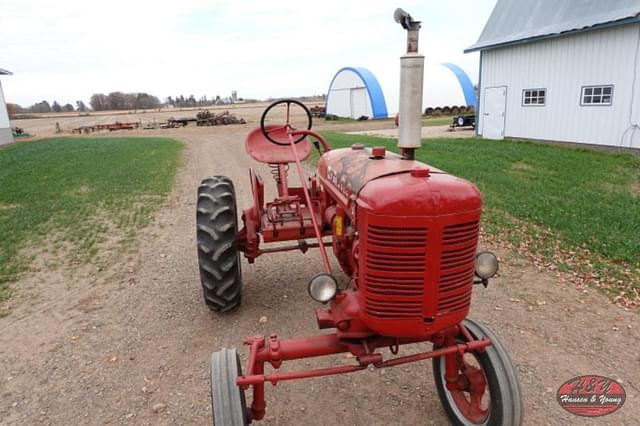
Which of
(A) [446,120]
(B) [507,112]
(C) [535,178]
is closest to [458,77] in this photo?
(A) [446,120]

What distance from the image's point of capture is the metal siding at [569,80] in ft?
38.2

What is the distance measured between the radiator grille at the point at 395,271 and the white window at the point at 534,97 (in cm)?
1402

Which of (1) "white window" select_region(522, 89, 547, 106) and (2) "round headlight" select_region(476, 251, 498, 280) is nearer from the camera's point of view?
(2) "round headlight" select_region(476, 251, 498, 280)

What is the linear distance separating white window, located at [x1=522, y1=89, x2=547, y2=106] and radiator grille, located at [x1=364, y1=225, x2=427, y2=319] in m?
14.0

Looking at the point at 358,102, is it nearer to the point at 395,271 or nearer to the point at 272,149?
the point at 272,149

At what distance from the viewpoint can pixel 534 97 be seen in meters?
14.6

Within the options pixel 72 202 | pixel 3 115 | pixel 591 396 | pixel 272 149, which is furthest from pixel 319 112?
pixel 591 396

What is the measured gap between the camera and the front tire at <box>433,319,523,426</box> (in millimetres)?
2307

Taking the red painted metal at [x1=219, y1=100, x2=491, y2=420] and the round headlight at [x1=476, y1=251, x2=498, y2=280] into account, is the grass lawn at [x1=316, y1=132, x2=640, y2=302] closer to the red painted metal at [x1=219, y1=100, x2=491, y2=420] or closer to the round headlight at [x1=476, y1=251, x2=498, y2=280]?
the round headlight at [x1=476, y1=251, x2=498, y2=280]

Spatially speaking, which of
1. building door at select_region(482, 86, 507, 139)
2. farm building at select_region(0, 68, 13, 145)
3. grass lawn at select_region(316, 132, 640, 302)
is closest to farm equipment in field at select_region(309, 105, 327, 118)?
farm building at select_region(0, 68, 13, 145)

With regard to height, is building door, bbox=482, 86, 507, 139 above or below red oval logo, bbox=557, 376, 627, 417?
above

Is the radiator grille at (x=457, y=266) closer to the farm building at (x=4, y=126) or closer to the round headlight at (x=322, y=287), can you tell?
the round headlight at (x=322, y=287)

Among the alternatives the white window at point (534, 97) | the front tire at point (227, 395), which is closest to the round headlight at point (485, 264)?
the front tire at point (227, 395)

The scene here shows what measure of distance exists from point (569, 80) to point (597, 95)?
998 millimetres
